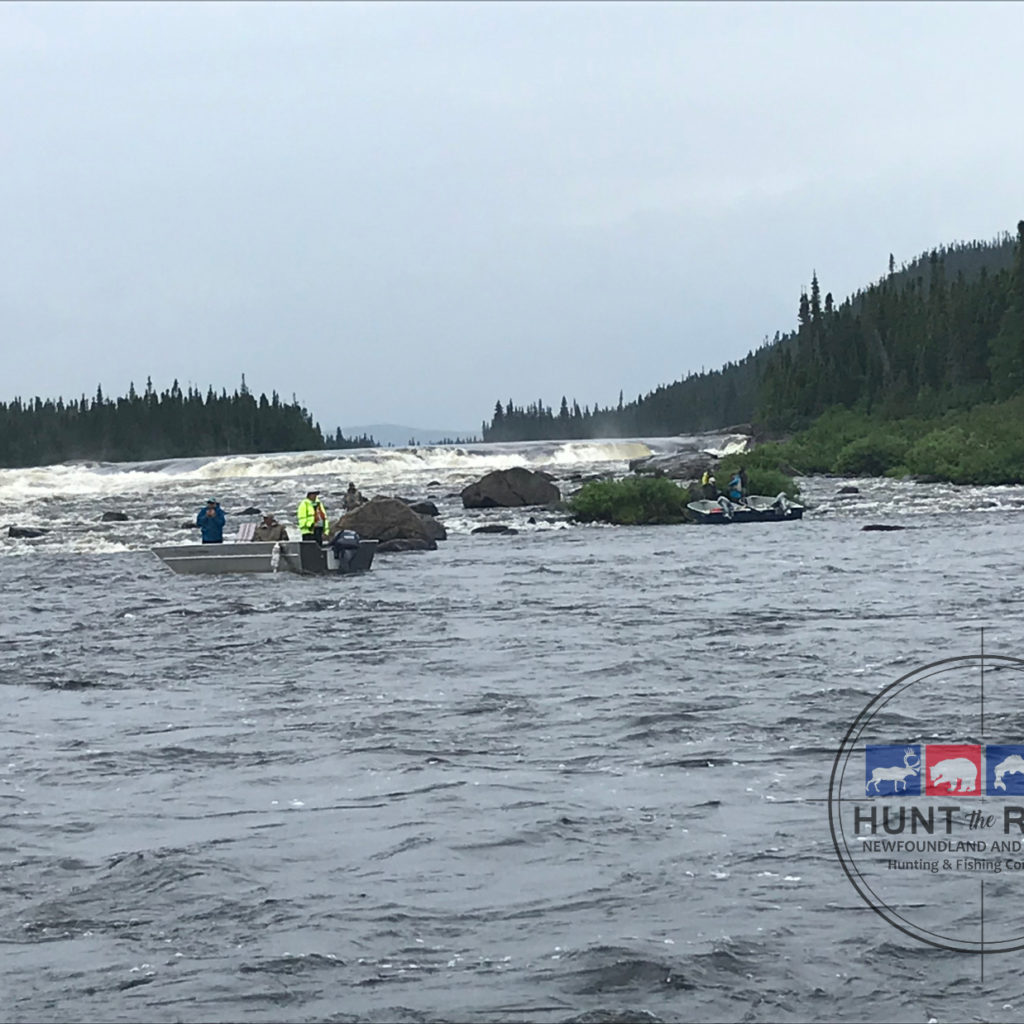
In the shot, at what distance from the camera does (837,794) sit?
34.6ft

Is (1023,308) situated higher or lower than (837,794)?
higher

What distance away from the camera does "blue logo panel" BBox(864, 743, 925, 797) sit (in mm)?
10648

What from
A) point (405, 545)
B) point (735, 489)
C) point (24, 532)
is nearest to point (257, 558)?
point (405, 545)

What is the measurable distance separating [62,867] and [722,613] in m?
13.3

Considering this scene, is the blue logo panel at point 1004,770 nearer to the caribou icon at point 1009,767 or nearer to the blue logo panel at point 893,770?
the caribou icon at point 1009,767

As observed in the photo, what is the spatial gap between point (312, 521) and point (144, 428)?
122 meters

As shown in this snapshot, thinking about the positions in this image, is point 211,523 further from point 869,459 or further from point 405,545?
point 869,459

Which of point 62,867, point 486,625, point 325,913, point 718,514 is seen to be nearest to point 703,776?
point 325,913

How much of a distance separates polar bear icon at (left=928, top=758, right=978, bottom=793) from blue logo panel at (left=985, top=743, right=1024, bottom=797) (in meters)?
0.09

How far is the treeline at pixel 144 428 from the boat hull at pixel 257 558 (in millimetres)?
116212

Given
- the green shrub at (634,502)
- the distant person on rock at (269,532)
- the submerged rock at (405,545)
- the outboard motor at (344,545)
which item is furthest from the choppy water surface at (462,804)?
the green shrub at (634,502)

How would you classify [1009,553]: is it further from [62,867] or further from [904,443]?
[904,443]

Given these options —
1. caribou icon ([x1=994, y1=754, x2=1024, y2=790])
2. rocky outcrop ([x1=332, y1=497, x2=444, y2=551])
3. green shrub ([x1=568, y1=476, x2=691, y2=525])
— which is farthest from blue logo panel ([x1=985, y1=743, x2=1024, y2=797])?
green shrub ([x1=568, y1=476, x2=691, y2=525])

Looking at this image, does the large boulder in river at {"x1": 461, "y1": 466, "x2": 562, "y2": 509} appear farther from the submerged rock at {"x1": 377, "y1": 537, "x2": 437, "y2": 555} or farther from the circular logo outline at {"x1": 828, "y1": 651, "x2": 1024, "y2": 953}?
the circular logo outline at {"x1": 828, "y1": 651, "x2": 1024, "y2": 953}
